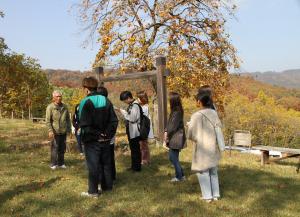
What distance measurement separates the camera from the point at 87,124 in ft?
20.8

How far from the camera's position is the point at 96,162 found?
651 centimetres

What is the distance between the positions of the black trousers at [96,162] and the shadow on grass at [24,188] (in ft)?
4.23

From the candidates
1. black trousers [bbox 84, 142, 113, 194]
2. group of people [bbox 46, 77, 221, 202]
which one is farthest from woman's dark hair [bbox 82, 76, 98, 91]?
black trousers [bbox 84, 142, 113, 194]

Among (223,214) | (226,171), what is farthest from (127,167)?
(223,214)

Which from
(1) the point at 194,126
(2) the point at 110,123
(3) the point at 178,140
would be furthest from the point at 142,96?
(1) the point at 194,126

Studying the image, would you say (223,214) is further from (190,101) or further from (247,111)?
(190,101)

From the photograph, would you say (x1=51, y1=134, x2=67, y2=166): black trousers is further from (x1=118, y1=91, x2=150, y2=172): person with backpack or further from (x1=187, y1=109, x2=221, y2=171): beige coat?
(x1=187, y1=109, x2=221, y2=171): beige coat

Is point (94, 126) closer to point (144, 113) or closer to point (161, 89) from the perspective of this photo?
point (144, 113)

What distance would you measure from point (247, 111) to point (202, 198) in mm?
15409

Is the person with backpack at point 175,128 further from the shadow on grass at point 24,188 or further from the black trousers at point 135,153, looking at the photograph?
the shadow on grass at point 24,188

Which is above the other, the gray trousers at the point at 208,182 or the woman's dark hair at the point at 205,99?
the woman's dark hair at the point at 205,99

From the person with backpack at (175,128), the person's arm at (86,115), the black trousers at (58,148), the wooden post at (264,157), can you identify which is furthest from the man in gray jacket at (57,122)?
the wooden post at (264,157)

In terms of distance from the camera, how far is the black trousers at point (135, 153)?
27.8 feet

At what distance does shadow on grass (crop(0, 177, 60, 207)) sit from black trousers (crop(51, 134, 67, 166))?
3.44ft
